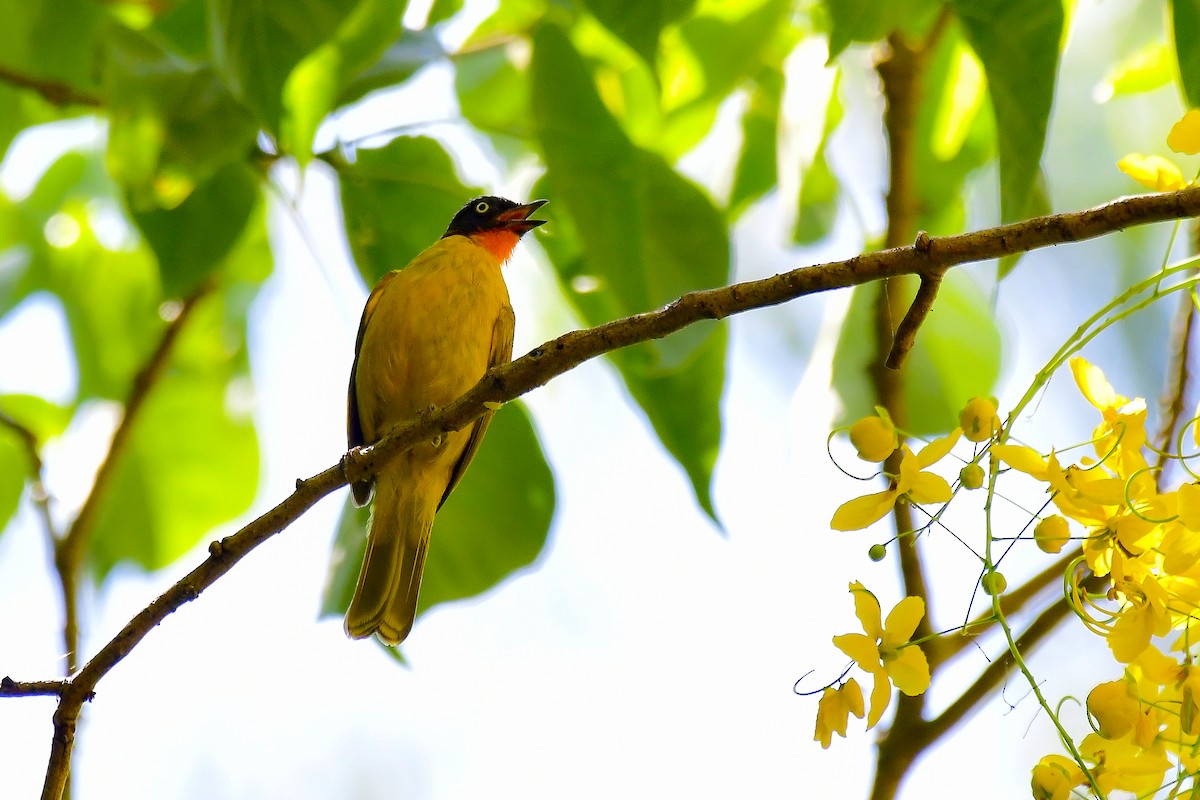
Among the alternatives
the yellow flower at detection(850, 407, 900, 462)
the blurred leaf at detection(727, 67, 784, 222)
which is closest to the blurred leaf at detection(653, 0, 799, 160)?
the blurred leaf at detection(727, 67, 784, 222)

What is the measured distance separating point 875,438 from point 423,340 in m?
3.12

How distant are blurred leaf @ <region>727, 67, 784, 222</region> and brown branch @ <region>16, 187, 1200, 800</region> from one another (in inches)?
78.2

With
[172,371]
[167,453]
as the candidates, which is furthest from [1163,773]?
[172,371]

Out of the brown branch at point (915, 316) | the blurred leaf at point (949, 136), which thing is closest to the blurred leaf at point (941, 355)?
the blurred leaf at point (949, 136)

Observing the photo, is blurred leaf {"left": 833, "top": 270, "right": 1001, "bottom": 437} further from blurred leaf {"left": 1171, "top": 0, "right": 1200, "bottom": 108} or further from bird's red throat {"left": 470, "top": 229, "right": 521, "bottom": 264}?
bird's red throat {"left": 470, "top": 229, "right": 521, "bottom": 264}

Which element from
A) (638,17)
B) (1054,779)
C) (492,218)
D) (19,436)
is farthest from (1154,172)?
(492,218)

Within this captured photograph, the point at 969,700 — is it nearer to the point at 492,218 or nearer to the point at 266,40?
the point at 266,40

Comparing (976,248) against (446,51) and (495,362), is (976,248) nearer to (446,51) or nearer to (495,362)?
(446,51)

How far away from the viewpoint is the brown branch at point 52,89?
12.3ft

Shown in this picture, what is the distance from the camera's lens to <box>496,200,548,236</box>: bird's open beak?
16.5 feet

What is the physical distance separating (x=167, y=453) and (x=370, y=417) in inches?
31.4

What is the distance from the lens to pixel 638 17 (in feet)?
9.07

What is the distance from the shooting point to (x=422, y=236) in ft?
11.9

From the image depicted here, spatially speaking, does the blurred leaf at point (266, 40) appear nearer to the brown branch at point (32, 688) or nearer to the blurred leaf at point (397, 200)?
the blurred leaf at point (397, 200)
